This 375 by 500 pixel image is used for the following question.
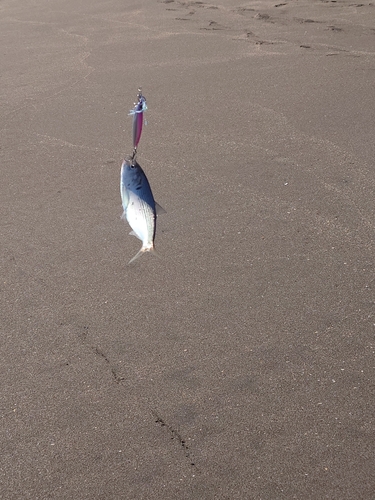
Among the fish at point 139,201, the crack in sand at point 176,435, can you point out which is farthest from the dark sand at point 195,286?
the fish at point 139,201

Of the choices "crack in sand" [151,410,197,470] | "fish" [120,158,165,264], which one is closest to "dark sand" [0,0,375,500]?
"crack in sand" [151,410,197,470]

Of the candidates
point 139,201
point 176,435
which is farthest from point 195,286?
point 139,201

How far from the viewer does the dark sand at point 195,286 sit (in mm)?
3793

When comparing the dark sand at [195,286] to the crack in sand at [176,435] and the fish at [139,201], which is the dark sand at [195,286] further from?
the fish at [139,201]

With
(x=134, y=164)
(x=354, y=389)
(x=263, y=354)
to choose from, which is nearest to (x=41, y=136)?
(x=263, y=354)

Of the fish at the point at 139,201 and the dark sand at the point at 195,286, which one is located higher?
the fish at the point at 139,201

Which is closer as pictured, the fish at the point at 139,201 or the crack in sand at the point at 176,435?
the fish at the point at 139,201

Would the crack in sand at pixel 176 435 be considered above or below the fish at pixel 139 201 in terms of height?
below

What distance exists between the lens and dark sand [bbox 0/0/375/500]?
3.79 m

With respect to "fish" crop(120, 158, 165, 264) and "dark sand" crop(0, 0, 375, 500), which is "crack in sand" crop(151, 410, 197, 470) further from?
"fish" crop(120, 158, 165, 264)

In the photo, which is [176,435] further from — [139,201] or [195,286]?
[139,201]

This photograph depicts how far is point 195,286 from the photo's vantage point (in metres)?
5.25

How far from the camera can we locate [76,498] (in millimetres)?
3586

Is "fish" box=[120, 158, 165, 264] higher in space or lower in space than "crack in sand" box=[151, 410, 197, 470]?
higher
